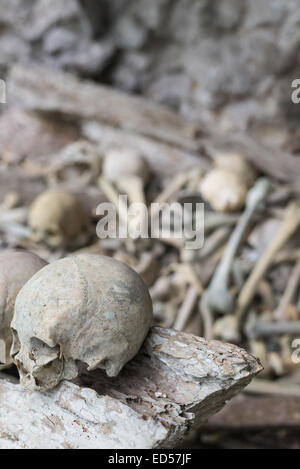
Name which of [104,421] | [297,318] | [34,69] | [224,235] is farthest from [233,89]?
[104,421]

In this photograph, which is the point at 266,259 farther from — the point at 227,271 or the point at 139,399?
the point at 139,399

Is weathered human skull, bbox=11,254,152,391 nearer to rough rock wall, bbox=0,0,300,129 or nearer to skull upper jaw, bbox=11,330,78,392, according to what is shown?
skull upper jaw, bbox=11,330,78,392

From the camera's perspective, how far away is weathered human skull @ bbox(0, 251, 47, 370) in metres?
1.10

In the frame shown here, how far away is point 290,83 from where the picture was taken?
3.12 m

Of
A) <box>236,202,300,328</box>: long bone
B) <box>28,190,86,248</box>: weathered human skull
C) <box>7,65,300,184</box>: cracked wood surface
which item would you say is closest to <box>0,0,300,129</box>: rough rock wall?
<box>7,65,300,184</box>: cracked wood surface

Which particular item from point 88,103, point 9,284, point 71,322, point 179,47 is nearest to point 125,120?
point 88,103

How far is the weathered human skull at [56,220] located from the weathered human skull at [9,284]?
4.37 ft

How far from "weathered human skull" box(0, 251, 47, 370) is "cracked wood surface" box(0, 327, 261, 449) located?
9 cm

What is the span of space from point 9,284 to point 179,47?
2808 millimetres

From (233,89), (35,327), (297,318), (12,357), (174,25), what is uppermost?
(174,25)

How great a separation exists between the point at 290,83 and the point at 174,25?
94 centimetres

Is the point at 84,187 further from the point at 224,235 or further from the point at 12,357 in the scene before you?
the point at 12,357

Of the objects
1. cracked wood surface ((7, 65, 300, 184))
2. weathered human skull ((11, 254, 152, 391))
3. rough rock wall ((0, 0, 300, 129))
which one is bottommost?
weathered human skull ((11, 254, 152, 391))

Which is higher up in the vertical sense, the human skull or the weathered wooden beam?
the weathered wooden beam
